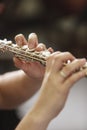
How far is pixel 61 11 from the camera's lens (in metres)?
2.34

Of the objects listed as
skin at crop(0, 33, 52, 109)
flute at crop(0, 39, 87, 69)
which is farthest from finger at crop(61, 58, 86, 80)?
skin at crop(0, 33, 52, 109)

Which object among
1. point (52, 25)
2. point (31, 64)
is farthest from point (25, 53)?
point (52, 25)

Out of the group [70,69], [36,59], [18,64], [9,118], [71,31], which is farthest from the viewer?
[71,31]

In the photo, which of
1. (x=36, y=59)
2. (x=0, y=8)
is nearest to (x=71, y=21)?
(x=0, y=8)

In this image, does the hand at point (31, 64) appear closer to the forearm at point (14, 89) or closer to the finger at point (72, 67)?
the forearm at point (14, 89)

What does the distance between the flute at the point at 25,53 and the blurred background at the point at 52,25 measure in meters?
1.12

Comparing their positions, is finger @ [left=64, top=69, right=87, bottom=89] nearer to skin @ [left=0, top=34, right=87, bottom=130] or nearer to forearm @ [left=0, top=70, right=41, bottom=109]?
skin @ [left=0, top=34, right=87, bottom=130]

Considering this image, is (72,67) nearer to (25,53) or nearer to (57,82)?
(57,82)

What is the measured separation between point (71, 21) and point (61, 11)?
0.08 m

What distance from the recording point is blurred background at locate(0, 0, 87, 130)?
7.43 feet

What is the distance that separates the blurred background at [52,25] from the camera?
89.1 inches

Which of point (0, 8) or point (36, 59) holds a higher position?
point (0, 8)

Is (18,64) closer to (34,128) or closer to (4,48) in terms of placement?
(4,48)

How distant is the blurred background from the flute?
1122mm
